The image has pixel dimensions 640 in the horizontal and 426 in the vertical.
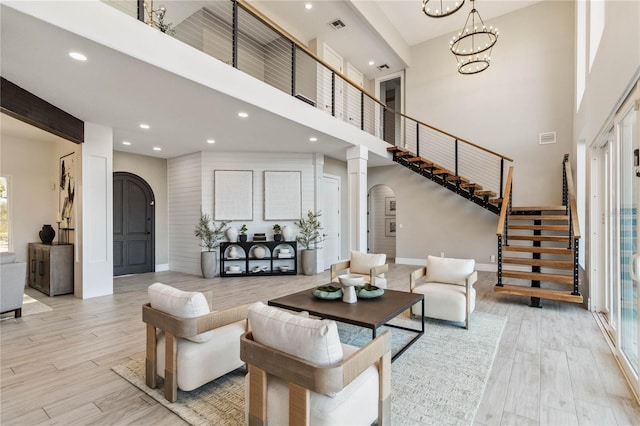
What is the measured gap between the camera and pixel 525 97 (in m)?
7.39

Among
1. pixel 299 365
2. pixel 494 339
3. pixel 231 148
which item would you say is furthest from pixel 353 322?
pixel 231 148

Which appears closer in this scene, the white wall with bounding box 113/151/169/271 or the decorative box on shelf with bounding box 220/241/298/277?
the decorative box on shelf with bounding box 220/241/298/277

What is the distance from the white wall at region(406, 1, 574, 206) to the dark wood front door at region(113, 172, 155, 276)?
809 centimetres

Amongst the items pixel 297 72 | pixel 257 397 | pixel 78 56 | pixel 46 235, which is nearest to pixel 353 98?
pixel 297 72

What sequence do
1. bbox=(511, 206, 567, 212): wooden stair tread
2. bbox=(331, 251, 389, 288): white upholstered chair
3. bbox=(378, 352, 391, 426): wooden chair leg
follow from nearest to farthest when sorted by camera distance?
1. bbox=(378, 352, 391, 426): wooden chair leg
2. bbox=(331, 251, 389, 288): white upholstered chair
3. bbox=(511, 206, 567, 212): wooden stair tread

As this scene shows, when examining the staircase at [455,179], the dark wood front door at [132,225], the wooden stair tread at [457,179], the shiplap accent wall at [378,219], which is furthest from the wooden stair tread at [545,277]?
the dark wood front door at [132,225]

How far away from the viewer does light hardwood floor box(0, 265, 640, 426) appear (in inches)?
83.3

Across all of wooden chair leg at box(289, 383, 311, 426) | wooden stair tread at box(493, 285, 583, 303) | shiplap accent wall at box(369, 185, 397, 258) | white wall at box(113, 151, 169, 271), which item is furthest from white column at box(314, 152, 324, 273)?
wooden chair leg at box(289, 383, 311, 426)

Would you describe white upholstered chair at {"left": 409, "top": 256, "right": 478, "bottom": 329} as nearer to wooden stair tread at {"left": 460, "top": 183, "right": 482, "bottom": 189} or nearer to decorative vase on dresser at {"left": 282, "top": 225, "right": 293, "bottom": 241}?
wooden stair tread at {"left": 460, "top": 183, "right": 482, "bottom": 189}

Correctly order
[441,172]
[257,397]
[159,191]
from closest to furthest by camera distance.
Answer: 1. [257,397]
2. [441,172]
3. [159,191]

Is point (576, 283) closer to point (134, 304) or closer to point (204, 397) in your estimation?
→ point (204, 397)

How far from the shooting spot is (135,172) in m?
7.61

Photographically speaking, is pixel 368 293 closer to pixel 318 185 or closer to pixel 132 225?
pixel 318 185

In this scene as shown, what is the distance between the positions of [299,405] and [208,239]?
6080mm
